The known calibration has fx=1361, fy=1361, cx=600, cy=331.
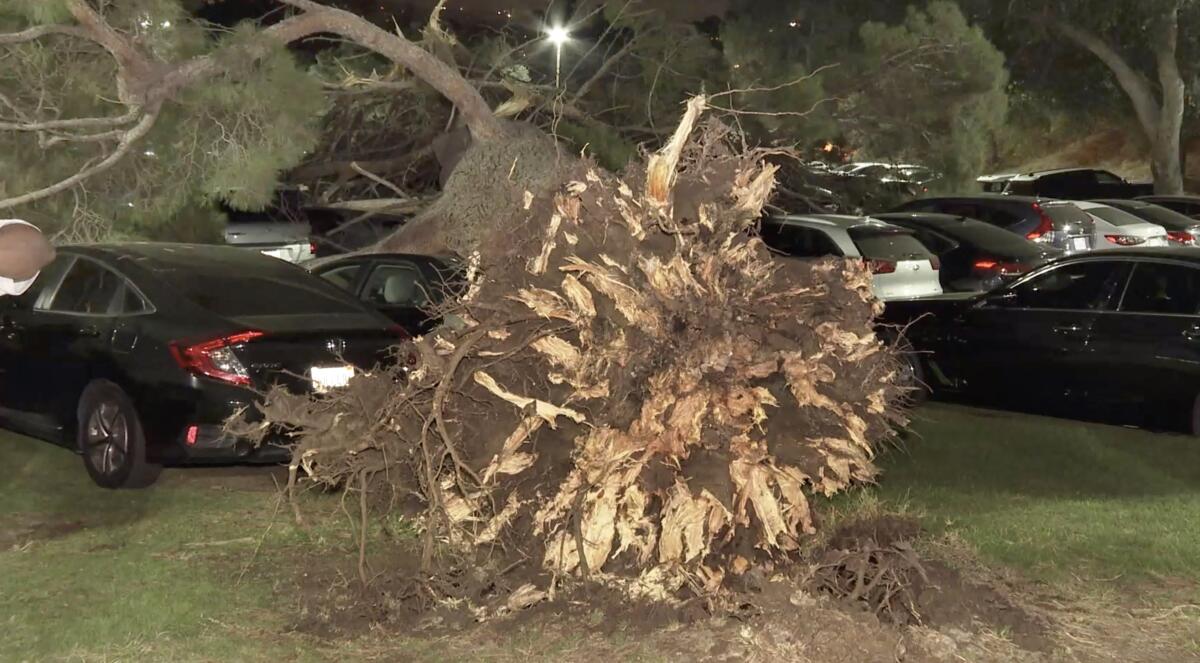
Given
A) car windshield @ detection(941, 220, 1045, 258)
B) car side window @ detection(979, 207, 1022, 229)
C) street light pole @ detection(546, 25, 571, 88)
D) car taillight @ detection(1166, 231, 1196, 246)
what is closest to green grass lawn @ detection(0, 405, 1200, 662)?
car windshield @ detection(941, 220, 1045, 258)

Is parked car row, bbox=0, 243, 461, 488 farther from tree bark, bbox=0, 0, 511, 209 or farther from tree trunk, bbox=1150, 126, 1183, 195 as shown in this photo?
tree trunk, bbox=1150, 126, 1183, 195

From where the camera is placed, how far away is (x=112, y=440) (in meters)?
8.32

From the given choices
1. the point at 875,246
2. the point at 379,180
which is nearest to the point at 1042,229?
the point at 875,246

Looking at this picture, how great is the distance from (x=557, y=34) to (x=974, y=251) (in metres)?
5.98

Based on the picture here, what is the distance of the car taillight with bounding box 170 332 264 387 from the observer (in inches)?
311

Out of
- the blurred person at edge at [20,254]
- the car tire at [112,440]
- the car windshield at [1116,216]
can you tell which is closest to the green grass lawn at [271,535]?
the car tire at [112,440]

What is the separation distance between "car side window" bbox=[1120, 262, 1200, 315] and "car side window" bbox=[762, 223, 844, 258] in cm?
499

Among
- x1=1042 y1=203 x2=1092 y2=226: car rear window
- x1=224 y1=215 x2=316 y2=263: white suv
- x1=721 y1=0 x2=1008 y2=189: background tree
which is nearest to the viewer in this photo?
x1=721 y1=0 x2=1008 y2=189: background tree

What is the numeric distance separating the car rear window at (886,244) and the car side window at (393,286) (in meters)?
5.95

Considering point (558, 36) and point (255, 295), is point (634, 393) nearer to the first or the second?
point (255, 295)

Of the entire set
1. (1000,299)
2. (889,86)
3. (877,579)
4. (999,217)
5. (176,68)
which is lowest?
(877,579)

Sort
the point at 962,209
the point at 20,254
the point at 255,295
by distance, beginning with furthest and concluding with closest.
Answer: the point at 962,209
the point at 255,295
the point at 20,254

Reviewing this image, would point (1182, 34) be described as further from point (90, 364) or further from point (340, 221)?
point (90, 364)

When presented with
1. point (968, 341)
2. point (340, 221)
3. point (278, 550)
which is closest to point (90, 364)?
point (278, 550)
